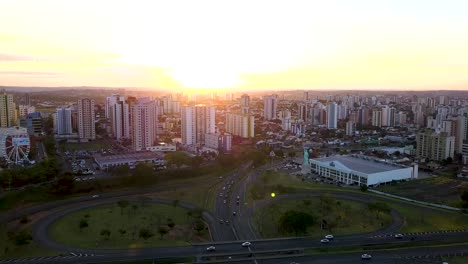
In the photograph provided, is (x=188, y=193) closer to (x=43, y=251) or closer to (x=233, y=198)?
(x=233, y=198)

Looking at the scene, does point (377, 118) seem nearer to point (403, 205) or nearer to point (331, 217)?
point (403, 205)

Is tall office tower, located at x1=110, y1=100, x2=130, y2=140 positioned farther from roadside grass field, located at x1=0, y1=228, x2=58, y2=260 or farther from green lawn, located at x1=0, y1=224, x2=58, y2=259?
roadside grass field, located at x1=0, y1=228, x2=58, y2=260

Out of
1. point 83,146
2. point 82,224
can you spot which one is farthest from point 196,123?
point 82,224

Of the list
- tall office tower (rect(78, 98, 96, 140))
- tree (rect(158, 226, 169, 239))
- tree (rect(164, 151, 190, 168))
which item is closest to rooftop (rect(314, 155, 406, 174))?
tree (rect(164, 151, 190, 168))

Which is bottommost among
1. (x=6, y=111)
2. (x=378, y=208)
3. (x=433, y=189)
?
(x=433, y=189)

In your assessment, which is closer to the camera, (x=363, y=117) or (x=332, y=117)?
(x=332, y=117)

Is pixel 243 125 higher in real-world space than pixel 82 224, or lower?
higher

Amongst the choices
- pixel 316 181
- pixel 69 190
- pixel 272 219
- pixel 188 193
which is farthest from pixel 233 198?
pixel 69 190

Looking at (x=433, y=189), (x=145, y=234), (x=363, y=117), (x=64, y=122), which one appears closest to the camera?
(x=145, y=234)
